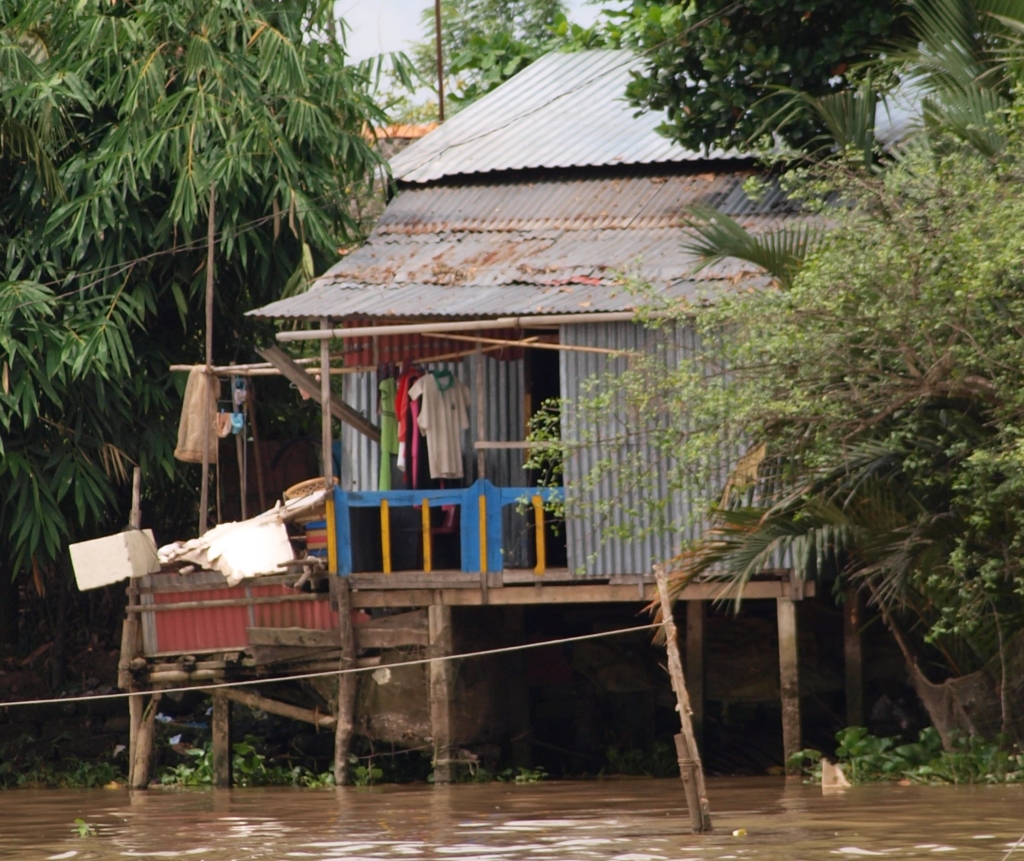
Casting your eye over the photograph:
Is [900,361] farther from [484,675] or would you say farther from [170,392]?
[170,392]

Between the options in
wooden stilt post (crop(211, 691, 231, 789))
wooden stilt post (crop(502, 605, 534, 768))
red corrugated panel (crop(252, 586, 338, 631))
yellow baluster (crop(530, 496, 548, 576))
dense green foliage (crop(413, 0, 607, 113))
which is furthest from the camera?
dense green foliage (crop(413, 0, 607, 113))

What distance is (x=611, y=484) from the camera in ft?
41.5

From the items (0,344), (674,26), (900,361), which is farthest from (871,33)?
(0,344)

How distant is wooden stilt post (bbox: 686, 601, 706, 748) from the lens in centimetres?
1428

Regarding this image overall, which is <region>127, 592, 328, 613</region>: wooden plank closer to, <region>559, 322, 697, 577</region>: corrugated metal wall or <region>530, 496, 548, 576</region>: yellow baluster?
<region>530, 496, 548, 576</region>: yellow baluster

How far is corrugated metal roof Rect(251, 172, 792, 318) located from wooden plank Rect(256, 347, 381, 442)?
38 centimetres

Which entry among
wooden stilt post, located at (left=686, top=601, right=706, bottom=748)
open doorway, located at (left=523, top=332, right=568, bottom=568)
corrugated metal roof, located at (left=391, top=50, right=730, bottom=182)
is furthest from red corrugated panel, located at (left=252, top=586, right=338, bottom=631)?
corrugated metal roof, located at (left=391, top=50, right=730, bottom=182)

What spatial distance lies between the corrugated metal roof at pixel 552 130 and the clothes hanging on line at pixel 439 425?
2.73m

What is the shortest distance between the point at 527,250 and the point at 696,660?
3.59 m

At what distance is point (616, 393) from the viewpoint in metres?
12.8

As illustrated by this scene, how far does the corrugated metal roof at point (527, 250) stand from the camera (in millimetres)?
12969

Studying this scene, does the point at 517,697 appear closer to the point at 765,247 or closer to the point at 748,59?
the point at 765,247

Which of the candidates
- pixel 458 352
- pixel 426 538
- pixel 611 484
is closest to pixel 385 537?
pixel 426 538

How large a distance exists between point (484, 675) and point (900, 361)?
5.14 meters
